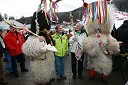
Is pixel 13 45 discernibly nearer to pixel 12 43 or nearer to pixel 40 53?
pixel 12 43

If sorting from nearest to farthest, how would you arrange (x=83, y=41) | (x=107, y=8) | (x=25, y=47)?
(x=25, y=47), (x=107, y=8), (x=83, y=41)

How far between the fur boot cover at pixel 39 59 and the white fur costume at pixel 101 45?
54.9 inches

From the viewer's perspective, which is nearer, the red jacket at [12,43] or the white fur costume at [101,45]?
the white fur costume at [101,45]

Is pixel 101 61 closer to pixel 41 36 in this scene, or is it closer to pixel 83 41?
pixel 83 41

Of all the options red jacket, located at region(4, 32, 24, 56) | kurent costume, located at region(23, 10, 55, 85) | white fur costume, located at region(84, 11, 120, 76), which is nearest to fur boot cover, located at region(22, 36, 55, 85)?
kurent costume, located at region(23, 10, 55, 85)

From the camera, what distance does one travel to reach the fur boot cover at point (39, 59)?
5699mm

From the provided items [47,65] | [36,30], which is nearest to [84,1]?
[36,30]

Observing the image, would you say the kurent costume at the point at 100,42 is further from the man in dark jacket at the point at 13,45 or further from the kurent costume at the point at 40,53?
the man in dark jacket at the point at 13,45

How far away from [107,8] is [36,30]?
79.1 inches

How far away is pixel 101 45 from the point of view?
22.6 feet

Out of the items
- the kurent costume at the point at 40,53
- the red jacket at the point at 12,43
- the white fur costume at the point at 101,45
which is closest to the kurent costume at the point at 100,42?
the white fur costume at the point at 101,45

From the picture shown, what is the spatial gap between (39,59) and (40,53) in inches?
8.3

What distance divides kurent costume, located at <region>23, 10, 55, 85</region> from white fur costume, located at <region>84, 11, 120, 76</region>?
1.38 m

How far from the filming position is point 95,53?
6.90 metres
